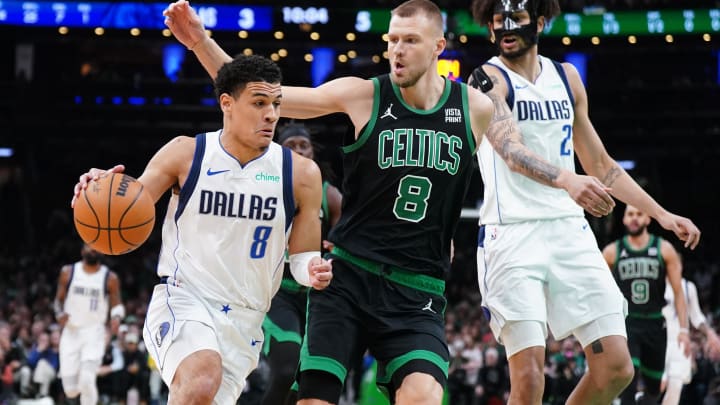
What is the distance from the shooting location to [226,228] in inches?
221

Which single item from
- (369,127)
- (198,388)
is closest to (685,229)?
(369,127)

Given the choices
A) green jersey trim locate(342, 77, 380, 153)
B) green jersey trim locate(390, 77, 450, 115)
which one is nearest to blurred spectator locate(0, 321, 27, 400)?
green jersey trim locate(342, 77, 380, 153)

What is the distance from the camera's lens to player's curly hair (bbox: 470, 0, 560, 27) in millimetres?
6418

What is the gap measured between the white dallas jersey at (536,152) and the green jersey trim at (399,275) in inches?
36.0

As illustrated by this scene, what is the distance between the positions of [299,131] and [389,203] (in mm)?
3387

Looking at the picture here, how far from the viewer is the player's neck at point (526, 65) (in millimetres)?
6406

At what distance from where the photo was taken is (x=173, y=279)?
563cm

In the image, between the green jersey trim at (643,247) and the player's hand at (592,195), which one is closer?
the player's hand at (592,195)

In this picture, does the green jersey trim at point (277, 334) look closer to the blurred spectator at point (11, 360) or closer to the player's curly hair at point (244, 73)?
the player's curly hair at point (244, 73)

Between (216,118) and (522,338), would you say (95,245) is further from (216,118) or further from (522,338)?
(216,118)

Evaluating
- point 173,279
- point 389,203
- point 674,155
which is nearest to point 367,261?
point 389,203

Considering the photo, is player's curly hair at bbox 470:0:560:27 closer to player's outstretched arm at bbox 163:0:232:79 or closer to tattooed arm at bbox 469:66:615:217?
tattooed arm at bbox 469:66:615:217

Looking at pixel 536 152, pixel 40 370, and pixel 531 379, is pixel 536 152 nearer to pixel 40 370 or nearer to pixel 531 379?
pixel 531 379

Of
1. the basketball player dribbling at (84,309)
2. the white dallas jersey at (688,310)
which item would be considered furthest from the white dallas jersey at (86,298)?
the white dallas jersey at (688,310)
